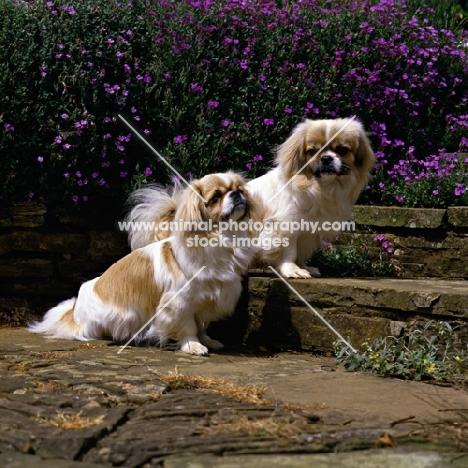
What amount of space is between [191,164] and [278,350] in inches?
65.4

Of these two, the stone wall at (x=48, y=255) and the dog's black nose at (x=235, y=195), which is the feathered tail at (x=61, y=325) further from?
the dog's black nose at (x=235, y=195)

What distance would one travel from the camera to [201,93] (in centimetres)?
630

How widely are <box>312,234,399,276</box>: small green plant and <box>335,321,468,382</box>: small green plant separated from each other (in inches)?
48.7

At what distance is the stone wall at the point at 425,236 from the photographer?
5.86 m

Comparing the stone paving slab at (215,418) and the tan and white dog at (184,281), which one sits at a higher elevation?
the tan and white dog at (184,281)

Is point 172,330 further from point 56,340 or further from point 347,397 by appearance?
point 347,397

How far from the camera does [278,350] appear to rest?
5.31 metres

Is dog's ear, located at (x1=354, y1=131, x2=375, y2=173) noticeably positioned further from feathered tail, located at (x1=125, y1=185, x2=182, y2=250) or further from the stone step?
feathered tail, located at (x1=125, y1=185, x2=182, y2=250)

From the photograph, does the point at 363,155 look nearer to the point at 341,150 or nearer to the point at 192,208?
the point at 341,150

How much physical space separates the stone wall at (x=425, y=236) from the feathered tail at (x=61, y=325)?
226 centimetres

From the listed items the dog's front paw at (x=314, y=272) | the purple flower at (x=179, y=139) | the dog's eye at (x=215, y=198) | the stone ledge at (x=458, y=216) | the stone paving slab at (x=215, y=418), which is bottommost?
the stone paving slab at (x=215, y=418)

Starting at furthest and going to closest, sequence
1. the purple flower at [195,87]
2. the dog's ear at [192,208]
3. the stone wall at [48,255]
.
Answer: the purple flower at [195,87]
the stone wall at [48,255]
the dog's ear at [192,208]

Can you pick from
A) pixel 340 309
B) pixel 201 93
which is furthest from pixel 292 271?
pixel 201 93

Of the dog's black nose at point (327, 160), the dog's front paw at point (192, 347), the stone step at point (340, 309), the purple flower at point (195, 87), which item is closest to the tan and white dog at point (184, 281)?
the dog's front paw at point (192, 347)
